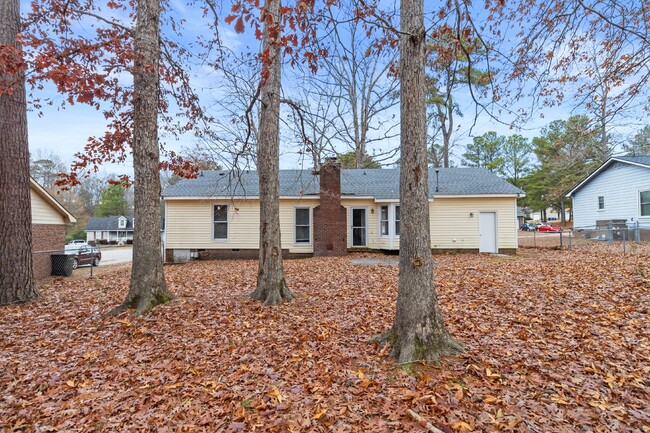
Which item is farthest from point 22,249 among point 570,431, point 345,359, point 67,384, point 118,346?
point 570,431

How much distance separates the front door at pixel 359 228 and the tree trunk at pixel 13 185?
445 inches

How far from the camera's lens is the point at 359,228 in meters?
15.4

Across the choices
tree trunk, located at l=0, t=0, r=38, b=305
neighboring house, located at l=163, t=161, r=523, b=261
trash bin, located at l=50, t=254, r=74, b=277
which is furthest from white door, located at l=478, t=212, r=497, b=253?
trash bin, located at l=50, t=254, r=74, b=277

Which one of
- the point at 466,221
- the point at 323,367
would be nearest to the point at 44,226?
the point at 323,367

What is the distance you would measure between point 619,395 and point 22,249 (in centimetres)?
980

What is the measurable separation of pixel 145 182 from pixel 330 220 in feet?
29.8

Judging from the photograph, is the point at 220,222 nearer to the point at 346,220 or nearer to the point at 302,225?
the point at 302,225

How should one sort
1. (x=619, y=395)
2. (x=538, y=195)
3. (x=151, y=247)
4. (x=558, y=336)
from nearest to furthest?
(x=619, y=395) < (x=558, y=336) < (x=151, y=247) < (x=538, y=195)

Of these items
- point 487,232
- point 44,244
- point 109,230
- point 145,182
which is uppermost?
point 145,182

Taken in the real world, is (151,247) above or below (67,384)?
above

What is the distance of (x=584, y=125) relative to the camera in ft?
23.1

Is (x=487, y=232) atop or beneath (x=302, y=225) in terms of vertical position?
beneath

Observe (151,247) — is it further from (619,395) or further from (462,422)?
(619,395)

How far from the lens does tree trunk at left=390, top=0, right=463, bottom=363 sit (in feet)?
12.1
